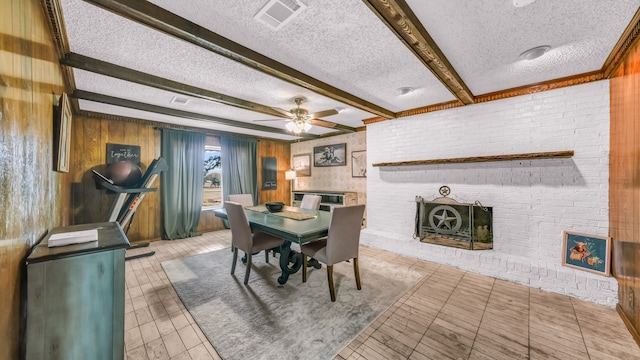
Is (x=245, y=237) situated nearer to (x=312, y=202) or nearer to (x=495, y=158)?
(x=312, y=202)

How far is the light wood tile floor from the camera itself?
1.64m

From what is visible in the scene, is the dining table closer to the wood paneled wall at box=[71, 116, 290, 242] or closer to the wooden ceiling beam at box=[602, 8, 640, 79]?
the wood paneled wall at box=[71, 116, 290, 242]

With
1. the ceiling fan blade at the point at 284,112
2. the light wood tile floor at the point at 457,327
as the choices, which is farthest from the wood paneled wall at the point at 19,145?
the ceiling fan blade at the point at 284,112

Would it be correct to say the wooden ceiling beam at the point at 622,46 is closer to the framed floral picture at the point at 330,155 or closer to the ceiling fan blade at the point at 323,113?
the ceiling fan blade at the point at 323,113

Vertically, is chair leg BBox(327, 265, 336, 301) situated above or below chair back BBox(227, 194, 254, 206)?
below

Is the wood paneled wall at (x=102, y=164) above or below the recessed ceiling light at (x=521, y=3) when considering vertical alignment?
below

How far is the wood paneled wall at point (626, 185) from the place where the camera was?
1.80m

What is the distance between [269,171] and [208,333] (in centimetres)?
463

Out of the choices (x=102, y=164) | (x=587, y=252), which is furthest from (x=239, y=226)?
(x=587, y=252)

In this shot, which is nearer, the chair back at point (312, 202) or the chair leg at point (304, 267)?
the chair leg at point (304, 267)

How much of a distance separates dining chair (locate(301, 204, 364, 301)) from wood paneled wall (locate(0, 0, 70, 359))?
1904 mm

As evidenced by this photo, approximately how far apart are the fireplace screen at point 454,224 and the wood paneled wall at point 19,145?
3.80 m

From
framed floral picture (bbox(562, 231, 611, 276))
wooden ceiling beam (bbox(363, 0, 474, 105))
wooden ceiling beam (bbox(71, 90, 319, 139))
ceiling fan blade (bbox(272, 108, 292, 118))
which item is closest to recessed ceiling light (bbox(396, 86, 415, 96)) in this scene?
wooden ceiling beam (bbox(363, 0, 474, 105))

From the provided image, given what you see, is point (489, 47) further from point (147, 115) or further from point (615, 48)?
point (147, 115)
